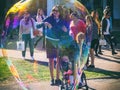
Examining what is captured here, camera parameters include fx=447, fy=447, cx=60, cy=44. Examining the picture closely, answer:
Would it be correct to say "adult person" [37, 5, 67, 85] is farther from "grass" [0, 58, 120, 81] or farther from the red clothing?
"grass" [0, 58, 120, 81]

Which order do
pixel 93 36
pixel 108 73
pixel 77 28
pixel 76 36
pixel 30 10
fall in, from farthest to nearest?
pixel 93 36 → pixel 108 73 → pixel 30 10 → pixel 76 36 → pixel 77 28

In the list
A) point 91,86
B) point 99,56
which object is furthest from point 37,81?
point 99,56

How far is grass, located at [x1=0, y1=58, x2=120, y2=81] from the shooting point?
30.3 feet

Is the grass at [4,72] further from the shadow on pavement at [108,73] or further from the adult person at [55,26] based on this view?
the adult person at [55,26]

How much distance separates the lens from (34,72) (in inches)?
362

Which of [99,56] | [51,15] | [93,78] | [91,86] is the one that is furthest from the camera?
[99,56]

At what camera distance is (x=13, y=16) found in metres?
7.58

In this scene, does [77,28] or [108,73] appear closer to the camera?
[77,28]

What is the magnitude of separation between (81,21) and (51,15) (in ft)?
2.16

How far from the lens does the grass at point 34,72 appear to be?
925 cm

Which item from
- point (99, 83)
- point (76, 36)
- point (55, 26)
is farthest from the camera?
point (99, 83)

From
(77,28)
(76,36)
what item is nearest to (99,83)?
(76,36)

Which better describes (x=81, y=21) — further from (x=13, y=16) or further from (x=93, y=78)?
(x=93, y=78)

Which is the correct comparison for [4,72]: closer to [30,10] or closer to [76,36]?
[30,10]
